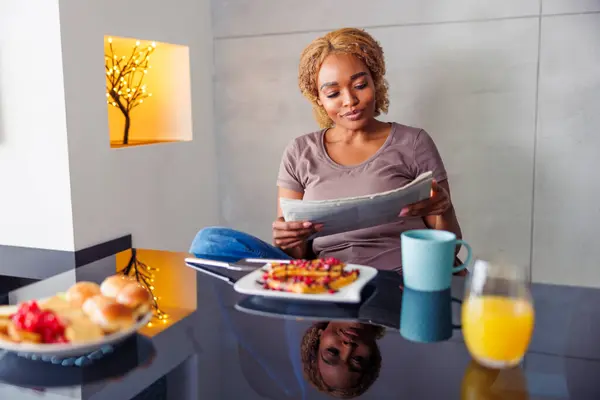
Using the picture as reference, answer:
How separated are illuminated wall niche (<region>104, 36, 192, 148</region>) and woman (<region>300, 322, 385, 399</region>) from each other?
1.80 metres

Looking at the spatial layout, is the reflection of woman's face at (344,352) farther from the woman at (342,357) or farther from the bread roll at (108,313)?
the bread roll at (108,313)

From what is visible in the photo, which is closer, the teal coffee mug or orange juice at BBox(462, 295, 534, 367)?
orange juice at BBox(462, 295, 534, 367)

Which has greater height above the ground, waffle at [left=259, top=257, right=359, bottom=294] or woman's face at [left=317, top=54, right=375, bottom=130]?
woman's face at [left=317, top=54, right=375, bottom=130]

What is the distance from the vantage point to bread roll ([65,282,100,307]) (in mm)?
807

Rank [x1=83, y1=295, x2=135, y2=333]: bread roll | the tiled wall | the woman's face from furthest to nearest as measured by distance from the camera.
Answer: the tiled wall < the woman's face < [x1=83, y1=295, x2=135, y2=333]: bread roll

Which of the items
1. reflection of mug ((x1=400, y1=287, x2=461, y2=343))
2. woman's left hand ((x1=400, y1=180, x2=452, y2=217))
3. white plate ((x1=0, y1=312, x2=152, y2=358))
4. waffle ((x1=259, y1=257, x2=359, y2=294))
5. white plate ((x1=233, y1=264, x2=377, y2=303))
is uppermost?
woman's left hand ((x1=400, y1=180, x2=452, y2=217))

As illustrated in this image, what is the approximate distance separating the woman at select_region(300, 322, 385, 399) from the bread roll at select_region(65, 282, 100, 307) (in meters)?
0.31

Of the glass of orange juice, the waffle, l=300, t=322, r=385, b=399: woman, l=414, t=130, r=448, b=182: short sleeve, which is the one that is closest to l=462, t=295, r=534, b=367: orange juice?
the glass of orange juice

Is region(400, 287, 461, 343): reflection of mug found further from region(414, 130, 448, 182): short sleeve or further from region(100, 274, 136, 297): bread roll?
region(414, 130, 448, 182): short sleeve

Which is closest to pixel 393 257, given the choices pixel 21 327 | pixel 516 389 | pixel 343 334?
pixel 343 334

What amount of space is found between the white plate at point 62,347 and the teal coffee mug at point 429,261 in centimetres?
46

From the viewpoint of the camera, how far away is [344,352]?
74cm

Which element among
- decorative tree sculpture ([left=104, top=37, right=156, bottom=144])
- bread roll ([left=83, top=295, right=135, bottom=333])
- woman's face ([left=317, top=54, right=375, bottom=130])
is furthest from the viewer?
decorative tree sculpture ([left=104, top=37, right=156, bottom=144])

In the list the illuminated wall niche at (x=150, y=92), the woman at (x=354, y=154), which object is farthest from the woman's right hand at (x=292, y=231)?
the illuminated wall niche at (x=150, y=92)
